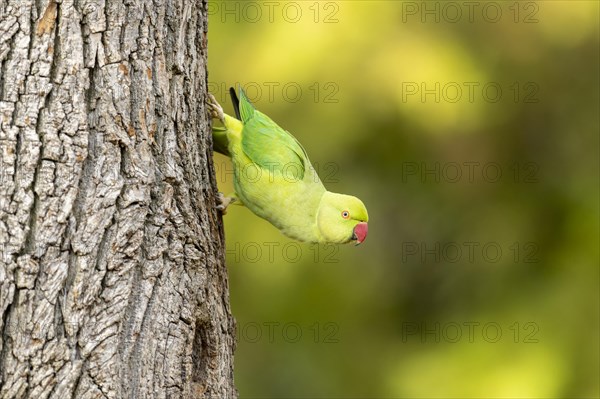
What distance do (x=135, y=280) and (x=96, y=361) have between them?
1.10 feet

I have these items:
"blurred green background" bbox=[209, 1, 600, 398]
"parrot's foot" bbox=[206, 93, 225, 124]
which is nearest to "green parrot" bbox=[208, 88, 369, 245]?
"parrot's foot" bbox=[206, 93, 225, 124]

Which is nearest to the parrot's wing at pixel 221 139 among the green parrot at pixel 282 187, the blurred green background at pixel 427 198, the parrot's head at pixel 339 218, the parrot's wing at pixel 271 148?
the green parrot at pixel 282 187

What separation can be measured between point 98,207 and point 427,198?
261 inches

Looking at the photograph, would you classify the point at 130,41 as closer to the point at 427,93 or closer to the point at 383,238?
the point at 427,93

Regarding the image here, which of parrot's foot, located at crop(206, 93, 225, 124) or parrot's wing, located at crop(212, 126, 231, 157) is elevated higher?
parrot's foot, located at crop(206, 93, 225, 124)

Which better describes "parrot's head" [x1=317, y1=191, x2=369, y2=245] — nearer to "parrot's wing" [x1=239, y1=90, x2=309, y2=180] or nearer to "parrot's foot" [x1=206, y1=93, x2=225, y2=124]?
"parrot's wing" [x1=239, y1=90, x2=309, y2=180]

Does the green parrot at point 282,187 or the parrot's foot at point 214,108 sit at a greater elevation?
the parrot's foot at point 214,108

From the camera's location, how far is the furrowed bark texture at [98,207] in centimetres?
263

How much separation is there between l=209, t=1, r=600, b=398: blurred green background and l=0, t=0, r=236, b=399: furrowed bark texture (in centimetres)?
443

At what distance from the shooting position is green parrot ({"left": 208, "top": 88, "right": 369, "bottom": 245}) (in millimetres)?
4449

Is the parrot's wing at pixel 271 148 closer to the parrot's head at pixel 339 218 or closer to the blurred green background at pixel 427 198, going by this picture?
the parrot's head at pixel 339 218

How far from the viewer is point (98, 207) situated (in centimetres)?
276

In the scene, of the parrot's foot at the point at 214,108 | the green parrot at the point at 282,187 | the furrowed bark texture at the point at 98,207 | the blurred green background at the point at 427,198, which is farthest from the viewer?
the blurred green background at the point at 427,198

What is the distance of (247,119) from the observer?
4648 mm
